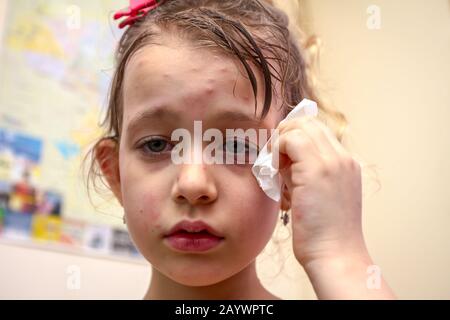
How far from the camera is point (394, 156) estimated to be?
105 cm

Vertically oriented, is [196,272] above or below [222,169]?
below

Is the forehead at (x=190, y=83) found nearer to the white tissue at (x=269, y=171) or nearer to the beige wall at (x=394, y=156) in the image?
the white tissue at (x=269, y=171)

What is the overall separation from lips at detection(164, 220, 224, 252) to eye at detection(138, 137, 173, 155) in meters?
0.11

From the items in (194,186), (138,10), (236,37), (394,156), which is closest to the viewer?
(194,186)

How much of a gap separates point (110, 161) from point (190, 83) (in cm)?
28

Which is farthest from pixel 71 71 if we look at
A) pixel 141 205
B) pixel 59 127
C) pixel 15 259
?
pixel 141 205

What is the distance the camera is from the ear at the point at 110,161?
74cm

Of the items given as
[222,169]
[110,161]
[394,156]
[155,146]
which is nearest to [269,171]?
[222,169]

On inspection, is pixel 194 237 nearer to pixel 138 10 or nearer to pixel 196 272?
pixel 196 272

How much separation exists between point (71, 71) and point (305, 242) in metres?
0.74

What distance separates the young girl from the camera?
46 cm

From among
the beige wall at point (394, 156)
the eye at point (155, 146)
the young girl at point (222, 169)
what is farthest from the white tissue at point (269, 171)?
the beige wall at point (394, 156)

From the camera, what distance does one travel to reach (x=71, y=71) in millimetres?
985

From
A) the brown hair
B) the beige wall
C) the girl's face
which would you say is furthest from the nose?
the beige wall
